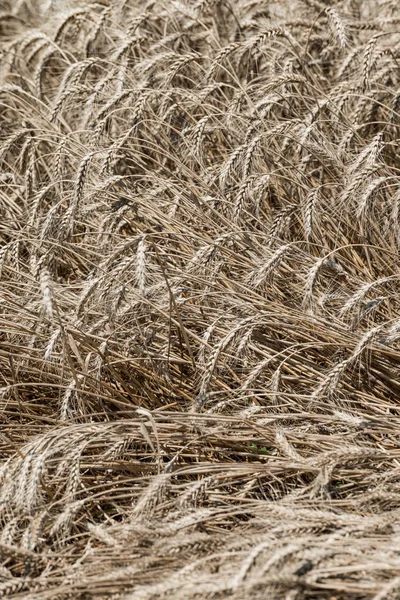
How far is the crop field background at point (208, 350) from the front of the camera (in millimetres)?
2707

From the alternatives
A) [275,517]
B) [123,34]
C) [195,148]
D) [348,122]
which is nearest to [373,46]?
[348,122]

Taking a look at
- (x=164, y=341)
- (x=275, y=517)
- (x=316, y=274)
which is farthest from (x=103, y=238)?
(x=275, y=517)

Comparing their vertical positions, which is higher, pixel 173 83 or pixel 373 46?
pixel 373 46

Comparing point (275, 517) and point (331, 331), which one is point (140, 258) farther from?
point (275, 517)

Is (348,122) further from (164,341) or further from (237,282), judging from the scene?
(164,341)

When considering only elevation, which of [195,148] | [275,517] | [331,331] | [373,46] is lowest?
[275,517]

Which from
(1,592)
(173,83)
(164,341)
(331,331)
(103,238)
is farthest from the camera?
(173,83)

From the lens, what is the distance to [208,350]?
3.49 m

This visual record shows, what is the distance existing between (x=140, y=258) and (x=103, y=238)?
2.73 feet

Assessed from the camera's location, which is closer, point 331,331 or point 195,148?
point 331,331

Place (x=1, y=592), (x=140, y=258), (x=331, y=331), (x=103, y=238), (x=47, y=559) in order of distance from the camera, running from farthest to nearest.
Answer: (x=103, y=238)
(x=331, y=331)
(x=140, y=258)
(x=47, y=559)
(x=1, y=592)

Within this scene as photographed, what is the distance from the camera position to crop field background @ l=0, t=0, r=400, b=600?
8.88 ft

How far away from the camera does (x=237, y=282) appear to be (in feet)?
12.3

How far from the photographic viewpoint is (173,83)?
5.18m
